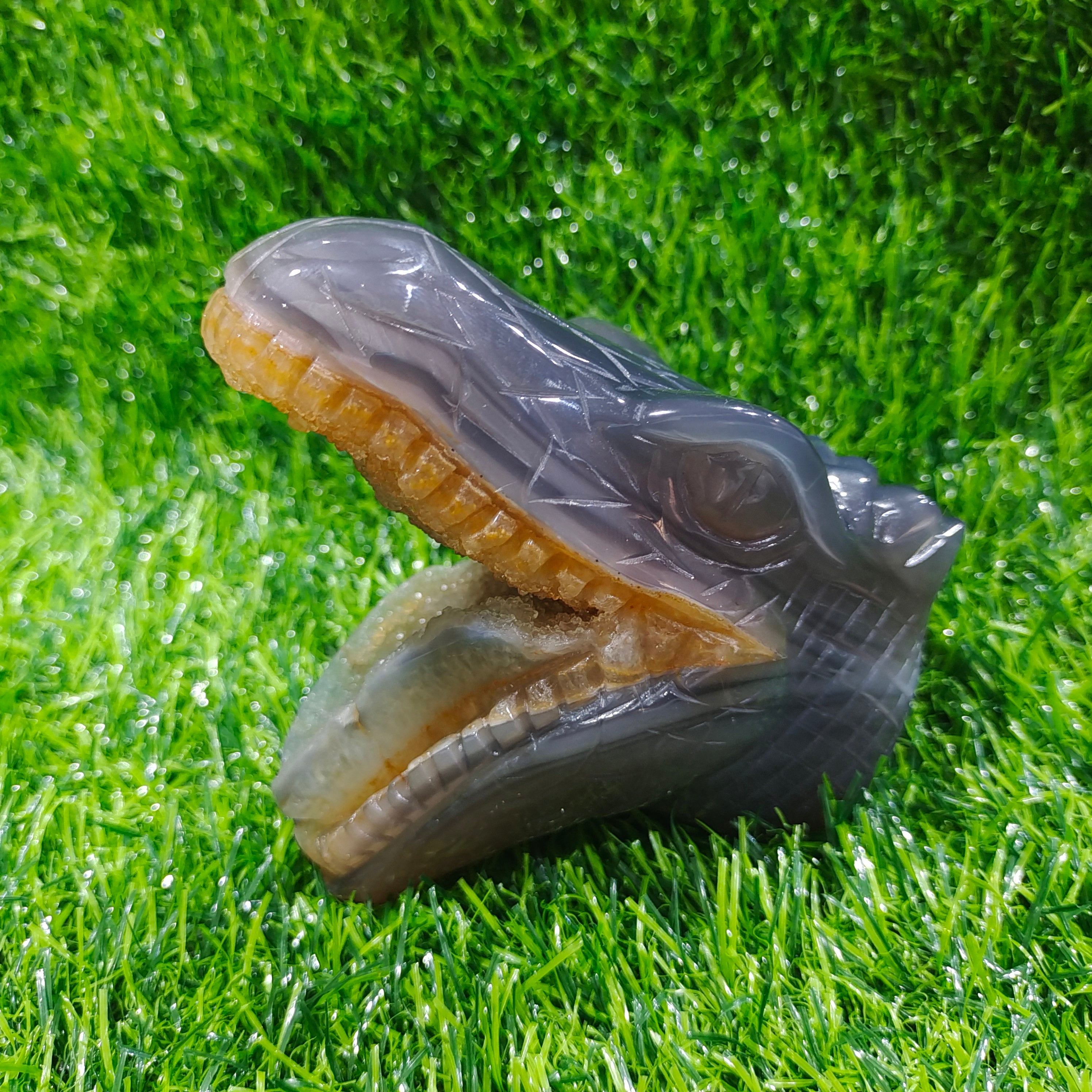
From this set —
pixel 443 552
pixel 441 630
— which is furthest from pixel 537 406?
pixel 443 552

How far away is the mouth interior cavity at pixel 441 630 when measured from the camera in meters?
Result: 0.80

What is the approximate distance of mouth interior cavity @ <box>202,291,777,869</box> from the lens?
0.80 meters

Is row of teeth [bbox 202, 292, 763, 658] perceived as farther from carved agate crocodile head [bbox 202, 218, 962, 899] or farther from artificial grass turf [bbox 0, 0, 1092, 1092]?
artificial grass turf [bbox 0, 0, 1092, 1092]

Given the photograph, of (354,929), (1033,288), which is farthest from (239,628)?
(1033,288)

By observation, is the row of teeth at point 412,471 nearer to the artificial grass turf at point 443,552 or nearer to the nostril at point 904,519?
the nostril at point 904,519

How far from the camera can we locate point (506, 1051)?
82 cm

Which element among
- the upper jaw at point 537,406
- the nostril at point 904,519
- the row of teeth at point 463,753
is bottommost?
the nostril at point 904,519

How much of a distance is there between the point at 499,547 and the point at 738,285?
0.89m

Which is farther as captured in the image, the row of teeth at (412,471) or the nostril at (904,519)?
the nostril at (904,519)

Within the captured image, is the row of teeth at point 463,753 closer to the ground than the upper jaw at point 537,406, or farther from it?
closer to the ground

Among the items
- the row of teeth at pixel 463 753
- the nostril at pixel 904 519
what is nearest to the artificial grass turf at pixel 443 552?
the row of teeth at pixel 463 753

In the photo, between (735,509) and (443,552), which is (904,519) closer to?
(735,509)

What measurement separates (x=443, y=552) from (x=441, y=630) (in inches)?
21.2

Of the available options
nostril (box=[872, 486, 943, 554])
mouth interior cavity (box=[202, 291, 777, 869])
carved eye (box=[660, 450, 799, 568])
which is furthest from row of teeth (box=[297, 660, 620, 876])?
nostril (box=[872, 486, 943, 554])
